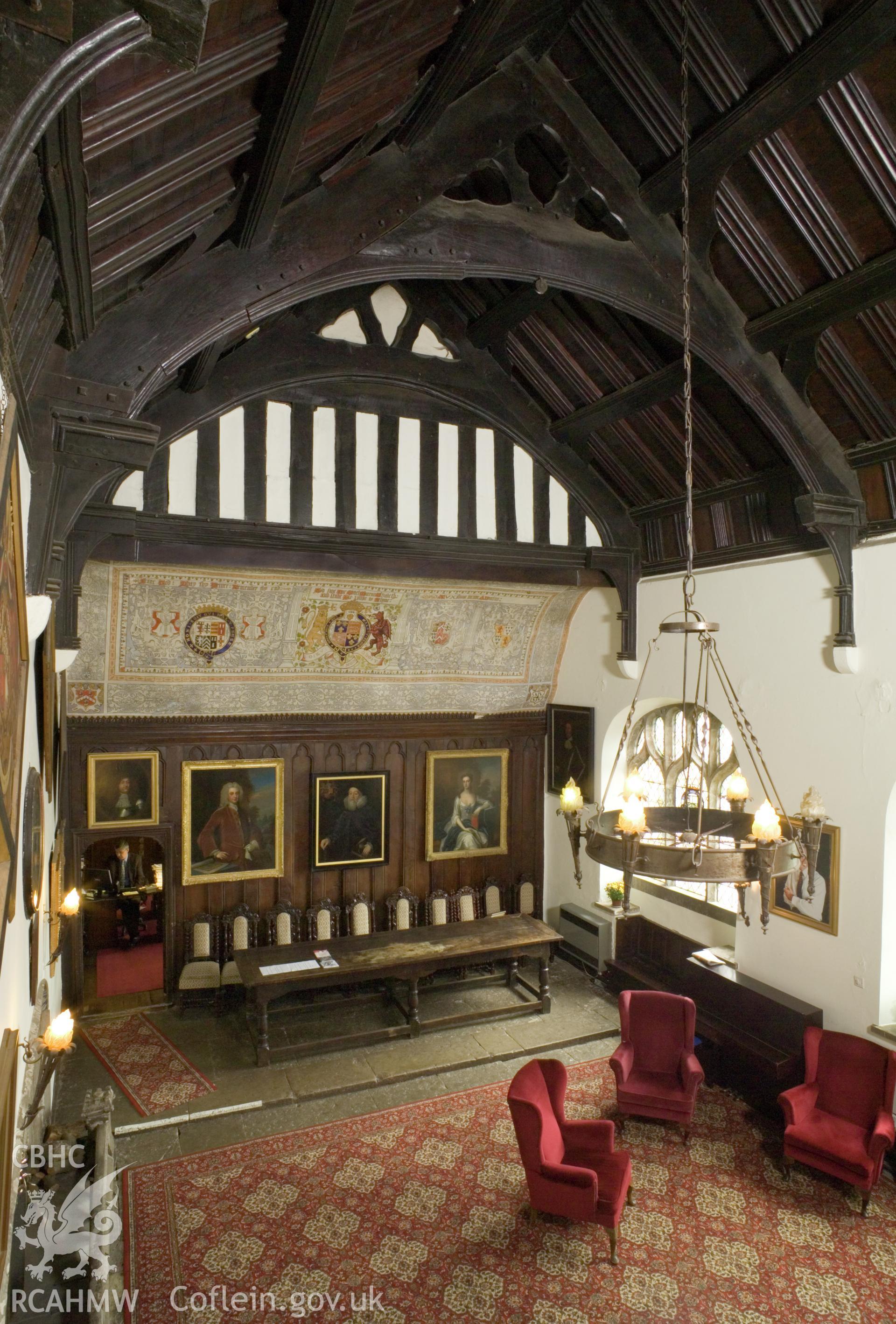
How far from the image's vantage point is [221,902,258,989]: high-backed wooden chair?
8.52 metres

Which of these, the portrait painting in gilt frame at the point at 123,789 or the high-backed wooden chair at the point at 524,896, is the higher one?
the portrait painting in gilt frame at the point at 123,789

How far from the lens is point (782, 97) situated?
4293 mm

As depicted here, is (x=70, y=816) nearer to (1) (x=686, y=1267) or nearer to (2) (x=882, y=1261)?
(1) (x=686, y=1267)

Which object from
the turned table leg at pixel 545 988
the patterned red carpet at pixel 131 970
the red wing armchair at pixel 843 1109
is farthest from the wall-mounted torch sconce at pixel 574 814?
the patterned red carpet at pixel 131 970

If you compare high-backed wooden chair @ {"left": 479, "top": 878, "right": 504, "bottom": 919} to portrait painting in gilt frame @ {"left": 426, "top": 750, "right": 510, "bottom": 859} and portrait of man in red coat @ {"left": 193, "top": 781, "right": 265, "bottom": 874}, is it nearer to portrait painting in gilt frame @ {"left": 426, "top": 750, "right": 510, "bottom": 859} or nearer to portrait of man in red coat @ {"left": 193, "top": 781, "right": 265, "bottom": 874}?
portrait painting in gilt frame @ {"left": 426, "top": 750, "right": 510, "bottom": 859}

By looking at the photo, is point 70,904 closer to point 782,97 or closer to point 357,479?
point 357,479

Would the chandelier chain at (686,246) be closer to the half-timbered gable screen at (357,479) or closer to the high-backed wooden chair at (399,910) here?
the half-timbered gable screen at (357,479)

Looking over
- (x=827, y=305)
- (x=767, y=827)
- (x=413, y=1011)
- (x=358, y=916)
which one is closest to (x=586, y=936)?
(x=413, y=1011)

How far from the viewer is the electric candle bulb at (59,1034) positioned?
4254 millimetres

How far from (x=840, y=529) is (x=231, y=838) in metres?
6.85

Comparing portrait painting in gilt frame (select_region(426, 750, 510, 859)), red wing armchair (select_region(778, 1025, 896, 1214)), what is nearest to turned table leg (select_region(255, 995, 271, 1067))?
portrait painting in gilt frame (select_region(426, 750, 510, 859))

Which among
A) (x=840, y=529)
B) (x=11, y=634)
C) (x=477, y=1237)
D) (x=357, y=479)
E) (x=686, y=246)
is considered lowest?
(x=477, y=1237)

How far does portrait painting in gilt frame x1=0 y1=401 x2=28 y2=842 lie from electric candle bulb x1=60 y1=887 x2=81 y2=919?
3761mm

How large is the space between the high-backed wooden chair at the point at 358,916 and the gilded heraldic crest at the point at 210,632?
340 centimetres
